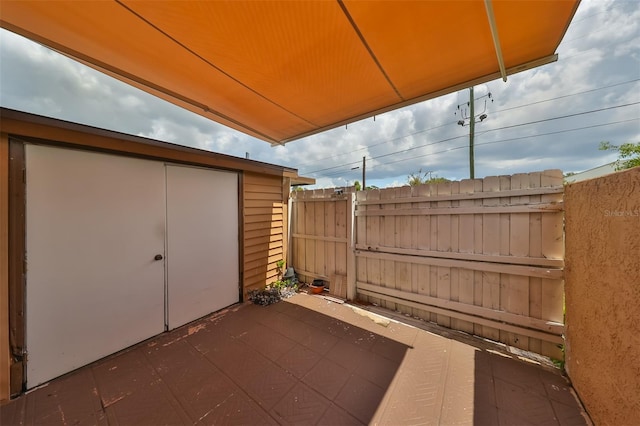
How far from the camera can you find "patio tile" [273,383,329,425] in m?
1.67

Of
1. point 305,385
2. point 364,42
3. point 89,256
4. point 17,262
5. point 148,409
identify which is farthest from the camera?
point 89,256

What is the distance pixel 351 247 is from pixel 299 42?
2987 mm

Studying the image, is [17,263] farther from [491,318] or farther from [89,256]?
[491,318]

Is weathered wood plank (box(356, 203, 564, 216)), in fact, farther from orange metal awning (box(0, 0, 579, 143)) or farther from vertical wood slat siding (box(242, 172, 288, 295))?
vertical wood slat siding (box(242, 172, 288, 295))

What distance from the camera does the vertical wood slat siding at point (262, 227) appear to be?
387cm

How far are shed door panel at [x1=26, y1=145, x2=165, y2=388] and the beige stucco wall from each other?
4136mm

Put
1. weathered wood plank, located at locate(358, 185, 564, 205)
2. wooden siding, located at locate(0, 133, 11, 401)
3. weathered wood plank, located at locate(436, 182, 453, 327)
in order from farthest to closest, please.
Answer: weathered wood plank, located at locate(436, 182, 453, 327) < weathered wood plank, located at locate(358, 185, 564, 205) < wooden siding, located at locate(0, 133, 11, 401)

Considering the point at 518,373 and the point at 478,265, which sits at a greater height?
the point at 478,265

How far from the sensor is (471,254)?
275cm

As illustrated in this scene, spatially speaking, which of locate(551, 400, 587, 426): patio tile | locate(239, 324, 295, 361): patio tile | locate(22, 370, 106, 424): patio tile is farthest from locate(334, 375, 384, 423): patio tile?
locate(22, 370, 106, 424): patio tile

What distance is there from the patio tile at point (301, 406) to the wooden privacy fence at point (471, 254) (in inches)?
78.4

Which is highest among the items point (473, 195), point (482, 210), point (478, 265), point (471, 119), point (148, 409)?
point (471, 119)

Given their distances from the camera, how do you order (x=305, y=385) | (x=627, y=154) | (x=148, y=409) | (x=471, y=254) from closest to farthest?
(x=148, y=409) → (x=305, y=385) → (x=471, y=254) → (x=627, y=154)

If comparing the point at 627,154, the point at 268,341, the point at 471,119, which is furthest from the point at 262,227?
the point at 627,154
